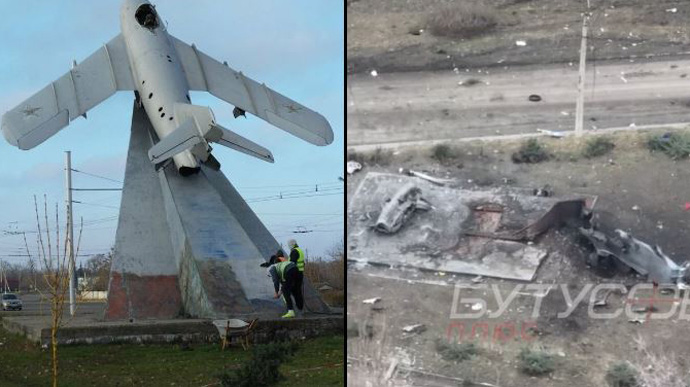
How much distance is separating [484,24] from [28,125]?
24.2ft

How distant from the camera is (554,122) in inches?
464

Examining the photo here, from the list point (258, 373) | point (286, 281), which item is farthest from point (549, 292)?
point (286, 281)

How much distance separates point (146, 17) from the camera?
54.6ft

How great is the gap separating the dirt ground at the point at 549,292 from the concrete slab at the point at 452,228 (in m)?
0.12

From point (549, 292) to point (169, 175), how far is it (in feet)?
22.3

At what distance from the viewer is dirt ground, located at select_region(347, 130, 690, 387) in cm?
1098

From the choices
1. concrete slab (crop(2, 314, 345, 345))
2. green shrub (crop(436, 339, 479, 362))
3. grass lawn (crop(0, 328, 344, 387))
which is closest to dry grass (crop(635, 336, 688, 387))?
green shrub (crop(436, 339, 479, 362))

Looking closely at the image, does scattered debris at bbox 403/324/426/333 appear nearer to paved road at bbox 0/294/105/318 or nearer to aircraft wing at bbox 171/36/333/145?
paved road at bbox 0/294/105/318

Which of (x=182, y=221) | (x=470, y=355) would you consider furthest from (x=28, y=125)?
(x=470, y=355)

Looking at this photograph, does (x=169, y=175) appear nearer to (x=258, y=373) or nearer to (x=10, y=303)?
(x=258, y=373)

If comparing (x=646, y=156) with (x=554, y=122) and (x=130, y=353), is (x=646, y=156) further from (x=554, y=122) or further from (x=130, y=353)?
(x=130, y=353)

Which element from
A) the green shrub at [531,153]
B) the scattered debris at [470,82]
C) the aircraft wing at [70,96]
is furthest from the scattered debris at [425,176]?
the aircraft wing at [70,96]

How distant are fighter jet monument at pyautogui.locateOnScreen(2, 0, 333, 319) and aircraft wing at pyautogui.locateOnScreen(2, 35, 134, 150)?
0.05 feet

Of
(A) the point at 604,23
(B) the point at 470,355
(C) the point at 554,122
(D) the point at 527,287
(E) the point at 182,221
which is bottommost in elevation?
(B) the point at 470,355
